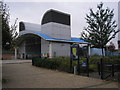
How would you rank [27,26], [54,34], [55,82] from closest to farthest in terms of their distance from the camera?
[55,82]
[54,34]
[27,26]

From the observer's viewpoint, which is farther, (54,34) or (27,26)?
(27,26)

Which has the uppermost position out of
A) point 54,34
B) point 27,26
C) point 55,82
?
point 27,26

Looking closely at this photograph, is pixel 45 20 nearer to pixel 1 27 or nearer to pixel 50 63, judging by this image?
pixel 50 63

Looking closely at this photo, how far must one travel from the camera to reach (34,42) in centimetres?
4728

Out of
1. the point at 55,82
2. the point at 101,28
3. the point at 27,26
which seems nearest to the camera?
the point at 55,82

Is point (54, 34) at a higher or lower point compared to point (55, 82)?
higher

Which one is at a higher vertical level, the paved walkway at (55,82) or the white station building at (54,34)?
the white station building at (54,34)

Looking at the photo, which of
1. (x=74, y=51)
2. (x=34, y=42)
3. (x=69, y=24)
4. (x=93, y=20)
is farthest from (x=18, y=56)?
(x=74, y=51)

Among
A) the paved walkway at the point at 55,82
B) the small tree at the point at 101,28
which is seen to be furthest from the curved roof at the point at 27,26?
the paved walkway at the point at 55,82

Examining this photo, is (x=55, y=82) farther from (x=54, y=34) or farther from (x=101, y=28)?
(x=54, y=34)

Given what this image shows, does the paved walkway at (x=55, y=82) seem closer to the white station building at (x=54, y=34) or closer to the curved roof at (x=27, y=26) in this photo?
the white station building at (x=54, y=34)

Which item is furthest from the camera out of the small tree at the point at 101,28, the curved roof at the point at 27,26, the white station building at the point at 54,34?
the curved roof at the point at 27,26

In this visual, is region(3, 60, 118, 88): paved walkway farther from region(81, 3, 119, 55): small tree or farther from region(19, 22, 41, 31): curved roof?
region(19, 22, 41, 31): curved roof

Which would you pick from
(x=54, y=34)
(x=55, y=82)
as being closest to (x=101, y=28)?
(x=55, y=82)
